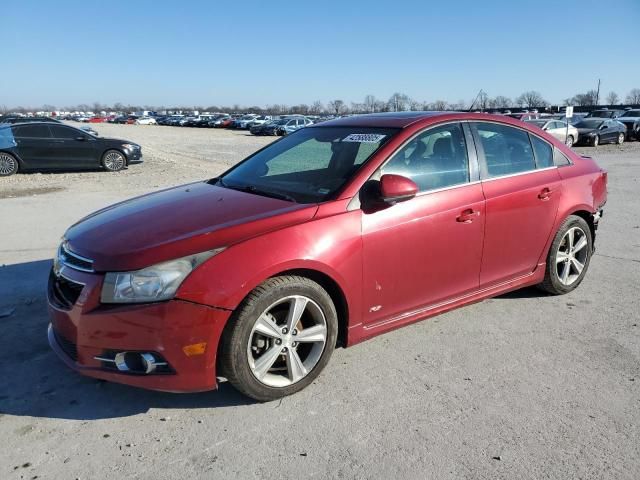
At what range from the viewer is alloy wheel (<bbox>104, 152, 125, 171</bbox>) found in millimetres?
15445

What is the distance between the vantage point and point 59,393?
3258 mm

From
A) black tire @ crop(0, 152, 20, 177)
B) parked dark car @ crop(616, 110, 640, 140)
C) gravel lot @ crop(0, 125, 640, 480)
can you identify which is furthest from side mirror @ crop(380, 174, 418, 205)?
parked dark car @ crop(616, 110, 640, 140)

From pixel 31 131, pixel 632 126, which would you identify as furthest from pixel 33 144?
pixel 632 126

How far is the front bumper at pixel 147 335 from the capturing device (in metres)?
2.76

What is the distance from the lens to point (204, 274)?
2.81 meters

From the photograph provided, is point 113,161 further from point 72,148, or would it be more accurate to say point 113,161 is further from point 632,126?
point 632,126

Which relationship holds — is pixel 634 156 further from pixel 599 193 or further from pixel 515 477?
pixel 515 477

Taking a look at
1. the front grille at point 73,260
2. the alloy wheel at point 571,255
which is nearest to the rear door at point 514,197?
the alloy wheel at point 571,255

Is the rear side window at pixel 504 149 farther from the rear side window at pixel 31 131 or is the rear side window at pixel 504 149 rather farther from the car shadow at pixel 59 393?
the rear side window at pixel 31 131

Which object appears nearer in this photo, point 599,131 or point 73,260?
point 73,260

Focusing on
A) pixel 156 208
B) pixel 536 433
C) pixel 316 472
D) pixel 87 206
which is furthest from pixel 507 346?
pixel 87 206

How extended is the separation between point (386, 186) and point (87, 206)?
7660mm

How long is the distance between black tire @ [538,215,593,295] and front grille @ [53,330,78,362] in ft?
12.3

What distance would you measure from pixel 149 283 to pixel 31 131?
14.0m
